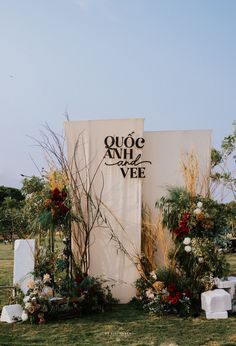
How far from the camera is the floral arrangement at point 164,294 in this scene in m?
6.11

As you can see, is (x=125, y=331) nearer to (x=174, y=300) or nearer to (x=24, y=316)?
(x=174, y=300)

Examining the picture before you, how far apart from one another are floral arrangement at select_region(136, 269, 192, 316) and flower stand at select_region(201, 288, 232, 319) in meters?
0.24

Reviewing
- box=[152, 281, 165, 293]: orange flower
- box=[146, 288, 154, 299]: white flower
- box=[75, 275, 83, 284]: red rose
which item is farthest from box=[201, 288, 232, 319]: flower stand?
box=[75, 275, 83, 284]: red rose

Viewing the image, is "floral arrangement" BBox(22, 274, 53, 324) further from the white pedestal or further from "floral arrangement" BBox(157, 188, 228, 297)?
"floral arrangement" BBox(157, 188, 228, 297)

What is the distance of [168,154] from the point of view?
7160mm

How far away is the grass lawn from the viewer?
4926mm

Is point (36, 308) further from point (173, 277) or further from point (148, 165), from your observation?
point (148, 165)

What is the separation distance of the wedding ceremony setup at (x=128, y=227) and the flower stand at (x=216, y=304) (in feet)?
0.04

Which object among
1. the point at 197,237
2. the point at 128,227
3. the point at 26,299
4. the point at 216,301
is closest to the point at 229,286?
the point at 216,301

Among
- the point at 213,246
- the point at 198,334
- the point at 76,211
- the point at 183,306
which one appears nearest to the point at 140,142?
the point at 76,211

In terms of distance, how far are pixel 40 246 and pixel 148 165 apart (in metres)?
2.00

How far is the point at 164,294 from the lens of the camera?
6199 mm

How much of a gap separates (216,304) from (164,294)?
0.67 meters

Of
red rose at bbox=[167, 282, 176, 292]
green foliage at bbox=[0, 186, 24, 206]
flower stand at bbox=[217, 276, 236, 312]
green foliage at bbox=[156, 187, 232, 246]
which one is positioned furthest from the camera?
green foliage at bbox=[0, 186, 24, 206]
